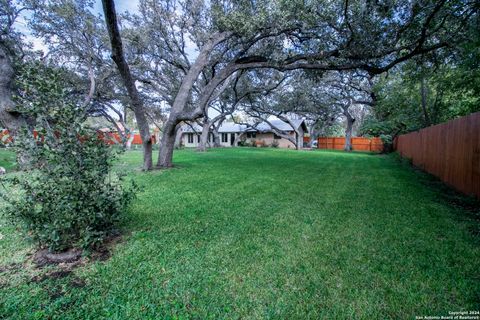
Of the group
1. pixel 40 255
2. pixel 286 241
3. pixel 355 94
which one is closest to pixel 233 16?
pixel 286 241

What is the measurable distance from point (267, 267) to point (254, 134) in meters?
29.5

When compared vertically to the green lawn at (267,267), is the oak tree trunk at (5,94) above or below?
above

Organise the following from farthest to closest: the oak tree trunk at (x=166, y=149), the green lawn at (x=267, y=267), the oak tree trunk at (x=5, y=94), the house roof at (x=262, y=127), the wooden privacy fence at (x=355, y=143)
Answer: the house roof at (x=262, y=127) → the wooden privacy fence at (x=355, y=143) → the oak tree trunk at (x=166, y=149) → the oak tree trunk at (x=5, y=94) → the green lawn at (x=267, y=267)

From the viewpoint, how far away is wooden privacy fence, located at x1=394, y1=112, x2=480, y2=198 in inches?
186

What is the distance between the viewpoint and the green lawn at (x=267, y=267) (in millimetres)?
1824

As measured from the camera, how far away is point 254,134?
1240 inches

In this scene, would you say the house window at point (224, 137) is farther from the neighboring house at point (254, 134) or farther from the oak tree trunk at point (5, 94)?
the oak tree trunk at point (5, 94)

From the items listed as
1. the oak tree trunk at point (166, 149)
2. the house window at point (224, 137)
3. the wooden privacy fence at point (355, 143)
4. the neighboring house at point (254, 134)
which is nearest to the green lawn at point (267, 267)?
the oak tree trunk at point (166, 149)

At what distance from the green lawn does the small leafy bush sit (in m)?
0.43

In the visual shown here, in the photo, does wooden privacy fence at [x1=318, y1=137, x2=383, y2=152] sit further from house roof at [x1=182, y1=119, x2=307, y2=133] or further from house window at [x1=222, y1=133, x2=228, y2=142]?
house window at [x1=222, y1=133, x2=228, y2=142]

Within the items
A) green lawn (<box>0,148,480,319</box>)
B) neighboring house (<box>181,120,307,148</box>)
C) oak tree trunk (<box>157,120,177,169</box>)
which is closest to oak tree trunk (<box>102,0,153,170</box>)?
oak tree trunk (<box>157,120,177,169</box>)

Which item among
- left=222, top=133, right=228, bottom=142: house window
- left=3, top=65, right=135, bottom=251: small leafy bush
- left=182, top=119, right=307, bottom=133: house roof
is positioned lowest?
left=3, top=65, right=135, bottom=251: small leafy bush

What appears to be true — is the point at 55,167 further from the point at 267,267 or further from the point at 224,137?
the point at 224,137

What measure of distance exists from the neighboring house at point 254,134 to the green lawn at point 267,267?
81.7 ft
